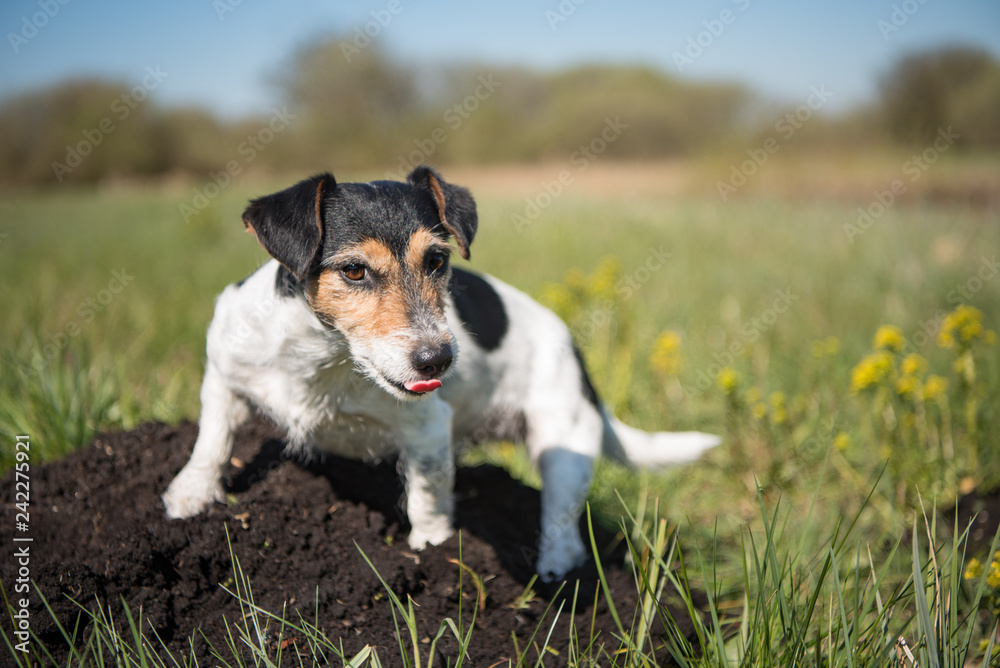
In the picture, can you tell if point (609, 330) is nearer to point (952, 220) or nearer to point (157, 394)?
point (157, 394)

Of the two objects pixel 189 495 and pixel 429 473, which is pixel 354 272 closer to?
pixel 429 473

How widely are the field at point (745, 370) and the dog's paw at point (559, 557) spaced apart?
13.6 inches

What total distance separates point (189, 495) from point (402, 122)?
1127 inches

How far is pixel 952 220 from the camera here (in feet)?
35.0

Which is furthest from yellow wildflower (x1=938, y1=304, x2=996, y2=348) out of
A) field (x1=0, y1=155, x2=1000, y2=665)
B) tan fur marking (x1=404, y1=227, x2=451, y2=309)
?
tan fur marking (x1=404, y1=227, x2=451, y2=309)

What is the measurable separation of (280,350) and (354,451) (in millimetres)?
590

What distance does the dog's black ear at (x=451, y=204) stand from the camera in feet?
8.14

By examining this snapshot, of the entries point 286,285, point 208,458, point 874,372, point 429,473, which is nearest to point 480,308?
point 429,473

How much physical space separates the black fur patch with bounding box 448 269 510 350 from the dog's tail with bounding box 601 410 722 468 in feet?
2.84

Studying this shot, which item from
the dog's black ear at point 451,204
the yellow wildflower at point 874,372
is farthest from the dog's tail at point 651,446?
the dog's black ear at point 451,204

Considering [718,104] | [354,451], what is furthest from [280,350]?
[718,104]

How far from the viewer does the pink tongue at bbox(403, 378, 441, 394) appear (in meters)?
2.07

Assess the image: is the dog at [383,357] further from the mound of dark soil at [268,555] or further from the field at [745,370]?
the field at [745,370]

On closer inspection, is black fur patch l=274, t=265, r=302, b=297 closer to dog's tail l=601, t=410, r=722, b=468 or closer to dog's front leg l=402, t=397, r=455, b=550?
dog's front leg l=402, t=397, r=455, b=550
